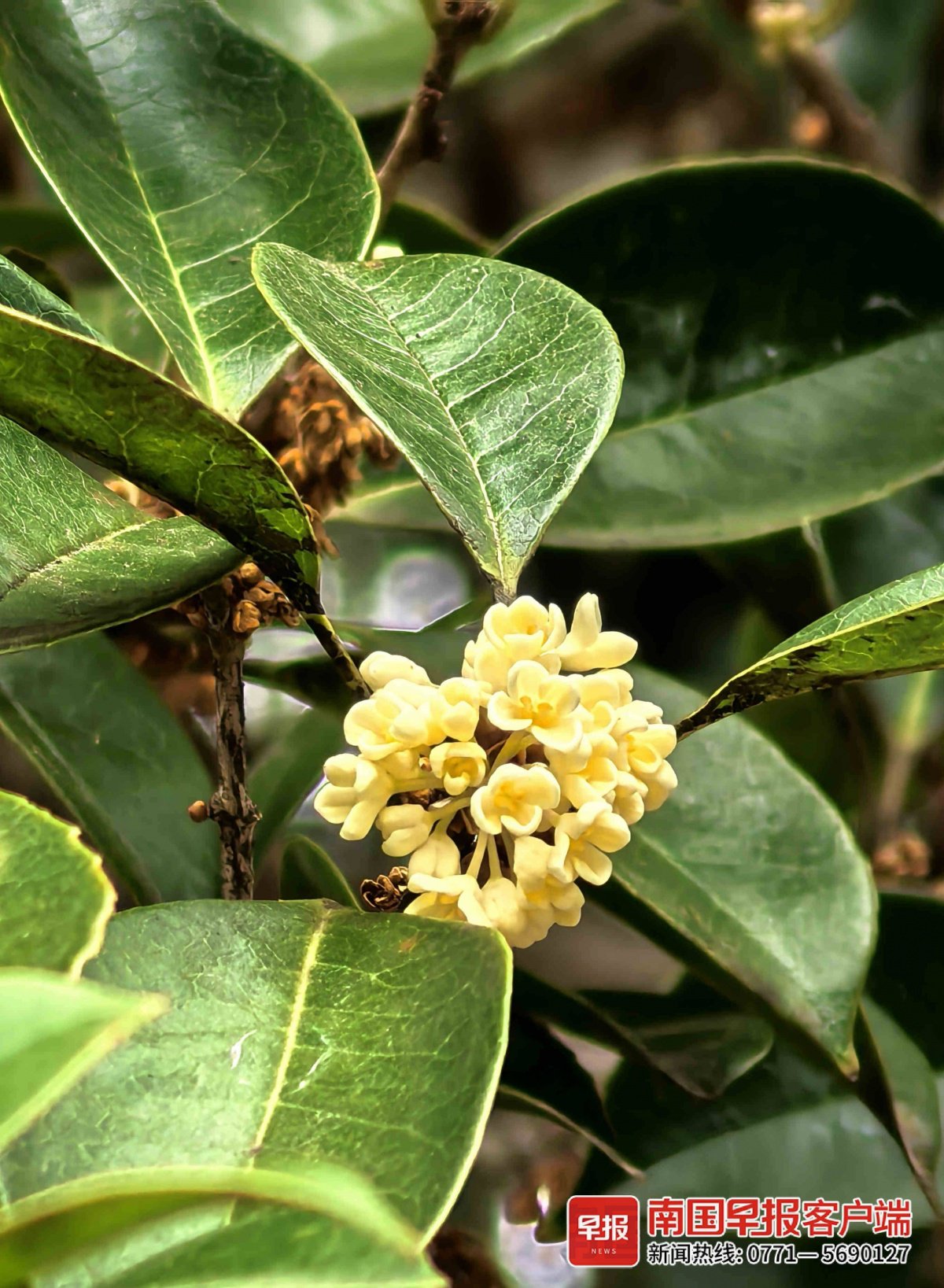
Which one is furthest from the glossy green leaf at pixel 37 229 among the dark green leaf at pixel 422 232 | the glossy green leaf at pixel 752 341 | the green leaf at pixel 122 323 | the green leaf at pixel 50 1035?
the green leaf at pixel 50 1035

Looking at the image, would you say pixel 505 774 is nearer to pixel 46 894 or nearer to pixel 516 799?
pixel 516 799

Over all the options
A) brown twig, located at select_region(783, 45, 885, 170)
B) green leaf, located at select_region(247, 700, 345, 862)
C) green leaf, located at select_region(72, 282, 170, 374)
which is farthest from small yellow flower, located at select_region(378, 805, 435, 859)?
brown twig, located at select_region(783, 45, 885, 170)

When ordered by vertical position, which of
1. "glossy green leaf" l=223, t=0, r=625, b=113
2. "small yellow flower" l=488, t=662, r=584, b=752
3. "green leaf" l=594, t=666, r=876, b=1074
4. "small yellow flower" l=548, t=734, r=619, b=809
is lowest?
"green leaf" l=594, t=666, r=876, b=1074

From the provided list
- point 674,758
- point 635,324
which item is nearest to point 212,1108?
point 674,758

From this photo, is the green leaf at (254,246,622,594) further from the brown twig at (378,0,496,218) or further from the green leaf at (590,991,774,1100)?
the green leaf at (590,991,774,1100)

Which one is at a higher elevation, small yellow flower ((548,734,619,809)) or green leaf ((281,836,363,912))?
small yellow flower ((548,734,619,809))

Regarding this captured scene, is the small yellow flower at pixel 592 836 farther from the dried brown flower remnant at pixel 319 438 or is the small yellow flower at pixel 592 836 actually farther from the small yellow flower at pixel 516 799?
the dried brown flower remnant at pixel 319 438

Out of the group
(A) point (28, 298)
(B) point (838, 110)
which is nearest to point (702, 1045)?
(A) point (28, 298)
